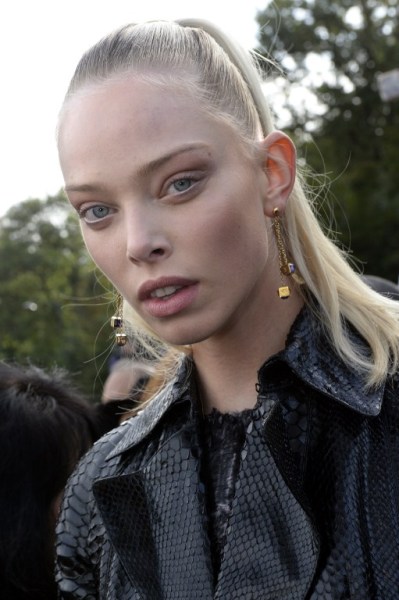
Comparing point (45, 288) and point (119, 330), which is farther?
point (45, 288)

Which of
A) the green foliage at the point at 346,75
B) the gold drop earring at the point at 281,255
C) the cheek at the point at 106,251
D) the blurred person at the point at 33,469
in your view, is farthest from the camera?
the green foliage at the point at 346,75

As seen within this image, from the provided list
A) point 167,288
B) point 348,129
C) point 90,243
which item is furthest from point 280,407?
point 348,129

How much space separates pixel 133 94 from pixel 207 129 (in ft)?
0.47

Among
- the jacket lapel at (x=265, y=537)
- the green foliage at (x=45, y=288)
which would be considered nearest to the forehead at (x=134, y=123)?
the jacket lapel at (x=265, y=537)

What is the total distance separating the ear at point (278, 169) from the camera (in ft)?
5.95

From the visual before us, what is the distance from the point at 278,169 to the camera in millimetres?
1835

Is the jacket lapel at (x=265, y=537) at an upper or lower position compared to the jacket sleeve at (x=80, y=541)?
upper

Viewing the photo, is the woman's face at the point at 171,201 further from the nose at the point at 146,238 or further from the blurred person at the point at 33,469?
the blurred person at the point at 33,469

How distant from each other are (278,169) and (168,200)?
0.26 meters

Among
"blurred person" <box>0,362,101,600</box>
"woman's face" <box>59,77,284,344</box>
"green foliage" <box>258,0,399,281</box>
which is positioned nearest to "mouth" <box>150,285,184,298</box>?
"woman's face" <box>59,77,284,344</box>

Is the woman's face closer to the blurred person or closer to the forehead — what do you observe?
the forehead

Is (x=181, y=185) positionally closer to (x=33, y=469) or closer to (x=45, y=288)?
(x=33, y=469)

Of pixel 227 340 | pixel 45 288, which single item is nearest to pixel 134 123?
pixel 227 340

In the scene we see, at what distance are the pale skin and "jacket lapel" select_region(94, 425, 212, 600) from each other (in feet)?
1.04
